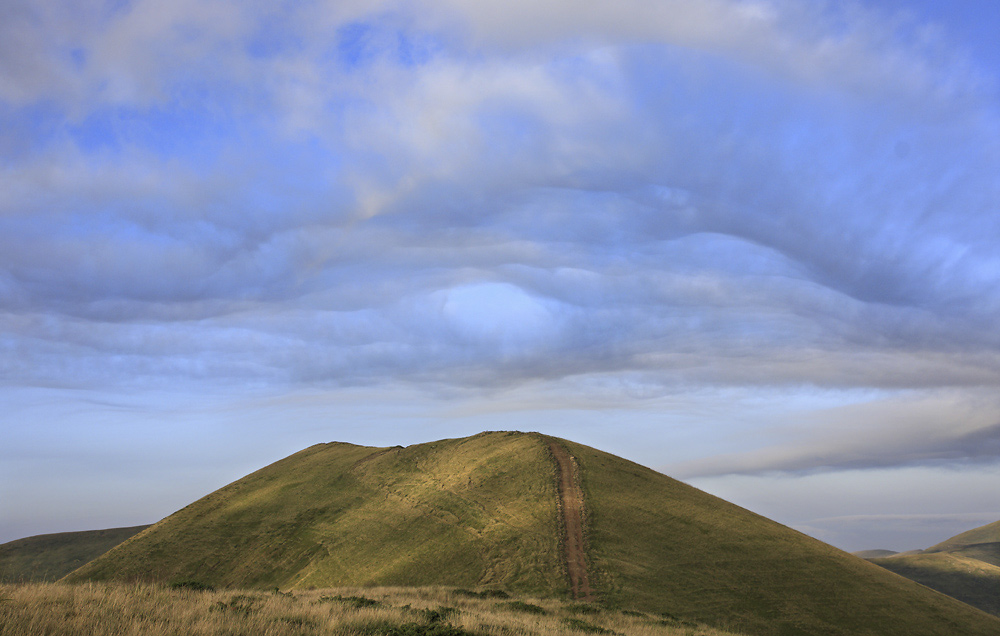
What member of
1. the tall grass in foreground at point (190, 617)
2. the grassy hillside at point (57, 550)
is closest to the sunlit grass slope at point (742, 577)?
the tall grass in foreground at point (190, 617)

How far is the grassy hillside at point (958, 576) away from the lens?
159m

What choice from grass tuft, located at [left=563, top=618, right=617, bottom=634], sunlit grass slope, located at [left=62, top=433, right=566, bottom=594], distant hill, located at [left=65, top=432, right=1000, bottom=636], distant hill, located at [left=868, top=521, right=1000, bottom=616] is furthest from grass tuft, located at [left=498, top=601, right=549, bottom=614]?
distant hill, located at [left=868, top=521, right=1000, bottom=616]

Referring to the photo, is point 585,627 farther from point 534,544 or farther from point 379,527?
point 379,527

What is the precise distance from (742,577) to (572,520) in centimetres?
1625

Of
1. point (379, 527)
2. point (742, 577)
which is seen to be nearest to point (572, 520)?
point (742, 577)

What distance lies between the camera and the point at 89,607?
12.5m

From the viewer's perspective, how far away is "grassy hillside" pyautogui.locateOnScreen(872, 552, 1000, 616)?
521ft

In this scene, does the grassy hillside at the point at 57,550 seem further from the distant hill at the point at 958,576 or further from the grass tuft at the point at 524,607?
the distant hill at the point at 958,576

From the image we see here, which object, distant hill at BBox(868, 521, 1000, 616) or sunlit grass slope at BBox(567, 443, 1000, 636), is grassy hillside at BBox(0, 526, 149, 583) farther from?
distant hill at BBox(868, 521, 1000, 616)

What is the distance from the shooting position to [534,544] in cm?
5319

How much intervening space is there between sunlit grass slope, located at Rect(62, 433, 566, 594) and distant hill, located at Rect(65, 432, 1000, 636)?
235mm

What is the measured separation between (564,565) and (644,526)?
13.4 metres

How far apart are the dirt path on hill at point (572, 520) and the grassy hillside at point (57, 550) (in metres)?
103

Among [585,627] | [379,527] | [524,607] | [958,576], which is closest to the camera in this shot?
[585,627]
